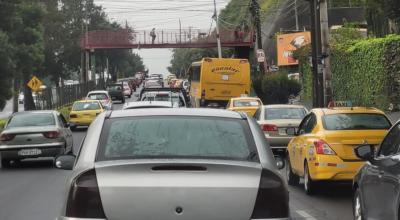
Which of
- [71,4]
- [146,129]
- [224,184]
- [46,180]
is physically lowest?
[46,180]

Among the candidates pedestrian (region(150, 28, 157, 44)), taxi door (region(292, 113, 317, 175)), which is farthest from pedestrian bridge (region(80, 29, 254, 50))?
taxi door (region(292, 113, 317, 175))

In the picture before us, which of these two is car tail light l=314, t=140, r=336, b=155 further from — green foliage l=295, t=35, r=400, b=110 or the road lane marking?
green foliage l=295, t=35, r=400, b=110

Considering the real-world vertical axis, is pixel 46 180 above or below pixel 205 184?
below

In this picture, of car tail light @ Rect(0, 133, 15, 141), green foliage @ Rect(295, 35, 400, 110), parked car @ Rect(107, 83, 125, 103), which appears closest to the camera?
car tail light @ Rect(0, 133, 15, 141)

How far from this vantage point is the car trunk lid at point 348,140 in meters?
12.2

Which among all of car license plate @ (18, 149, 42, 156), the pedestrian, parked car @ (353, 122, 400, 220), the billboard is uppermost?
the pedestrian

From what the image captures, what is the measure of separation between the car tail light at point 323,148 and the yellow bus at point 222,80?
30.0m

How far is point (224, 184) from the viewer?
5379 mm

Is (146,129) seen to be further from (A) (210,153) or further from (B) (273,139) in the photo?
(B) (273,139)

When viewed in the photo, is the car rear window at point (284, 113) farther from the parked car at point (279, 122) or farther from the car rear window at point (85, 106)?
the car rear window at point (85, 106)

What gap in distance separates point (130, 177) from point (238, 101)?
2437 cm

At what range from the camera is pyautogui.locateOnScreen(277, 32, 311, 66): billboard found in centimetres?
5899

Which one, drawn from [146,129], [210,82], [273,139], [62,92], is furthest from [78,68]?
[146,129]

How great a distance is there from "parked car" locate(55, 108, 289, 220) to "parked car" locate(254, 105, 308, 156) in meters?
14.0
